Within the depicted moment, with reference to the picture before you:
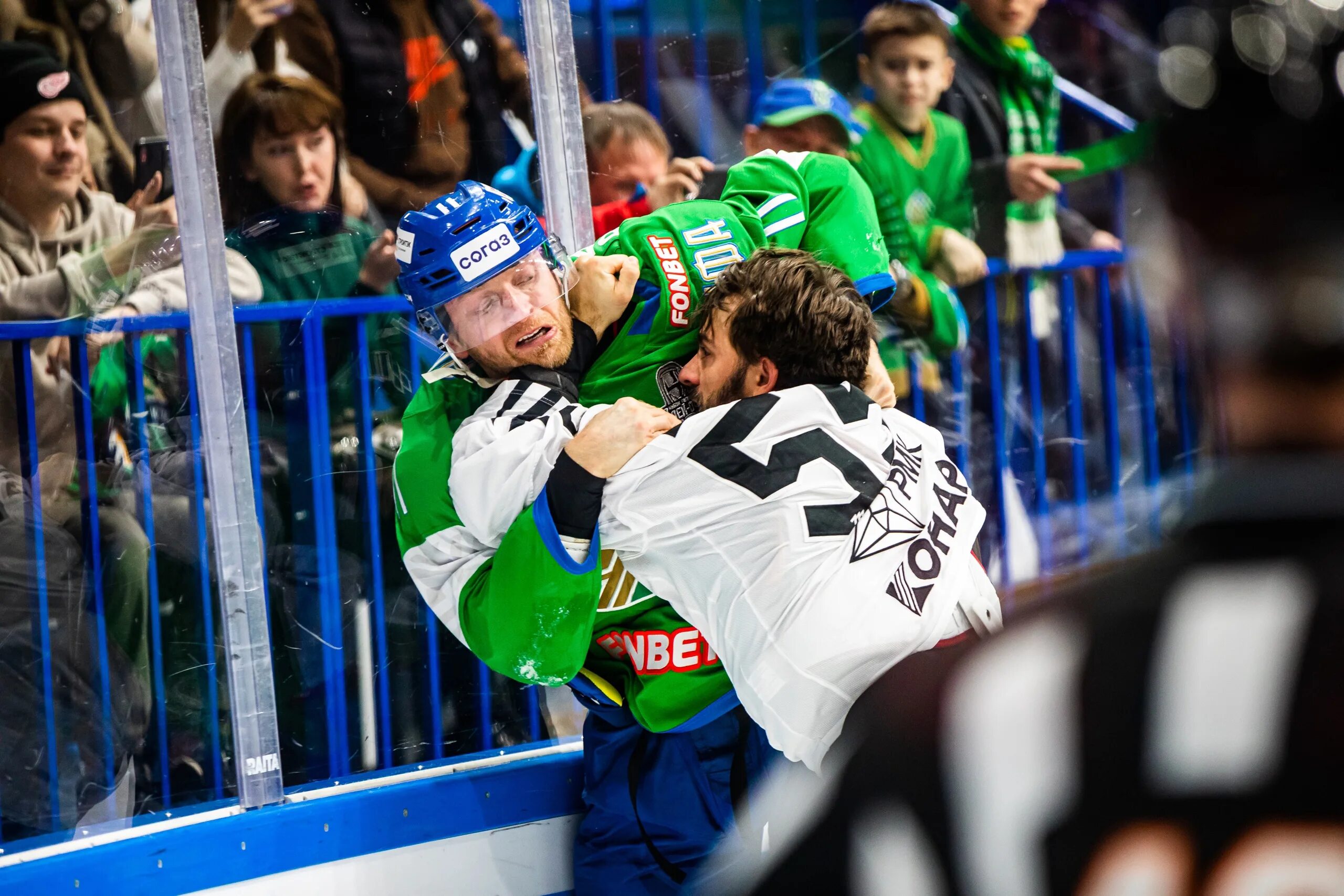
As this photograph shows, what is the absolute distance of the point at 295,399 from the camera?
2.48 meters

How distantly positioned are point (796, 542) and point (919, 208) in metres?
1.45

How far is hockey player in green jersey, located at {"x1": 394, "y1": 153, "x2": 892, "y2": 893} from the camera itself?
2.14m

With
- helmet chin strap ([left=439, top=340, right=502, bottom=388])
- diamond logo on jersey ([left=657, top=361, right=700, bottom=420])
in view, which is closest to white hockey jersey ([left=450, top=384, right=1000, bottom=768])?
helmet chin strap ([left=439, top=340, right=502, bottom=388])

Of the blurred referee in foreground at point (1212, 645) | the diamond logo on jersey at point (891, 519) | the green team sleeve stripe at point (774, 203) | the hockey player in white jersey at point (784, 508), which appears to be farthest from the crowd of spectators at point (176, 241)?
the blurred referee in foreground at point (1212, 645)

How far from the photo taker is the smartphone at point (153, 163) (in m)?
2.32

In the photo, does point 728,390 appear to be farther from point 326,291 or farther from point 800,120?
point 800,120

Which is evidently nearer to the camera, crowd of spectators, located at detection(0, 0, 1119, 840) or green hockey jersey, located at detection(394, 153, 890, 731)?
green hockey jersey, located at detection(394, 153, 890, 731)

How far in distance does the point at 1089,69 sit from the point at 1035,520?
3.56ft

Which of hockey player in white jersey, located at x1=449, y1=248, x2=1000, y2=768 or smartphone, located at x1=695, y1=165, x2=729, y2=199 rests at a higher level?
smartphone, located at x1=695, y1=165, x2=729, y2=199

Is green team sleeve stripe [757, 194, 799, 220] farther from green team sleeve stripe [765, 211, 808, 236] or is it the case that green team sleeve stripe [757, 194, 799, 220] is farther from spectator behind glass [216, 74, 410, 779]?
spectator behind glass [216, 74, 410, 779]

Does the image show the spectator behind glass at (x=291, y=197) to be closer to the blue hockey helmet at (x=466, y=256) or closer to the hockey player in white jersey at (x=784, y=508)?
the blue hockey helmet at (x=466, y=256)

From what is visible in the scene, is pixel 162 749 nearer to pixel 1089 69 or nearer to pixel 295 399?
pixel 295 399

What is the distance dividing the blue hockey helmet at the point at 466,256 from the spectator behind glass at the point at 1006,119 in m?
1.31

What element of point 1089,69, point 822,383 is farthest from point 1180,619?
→ point 1089,69
